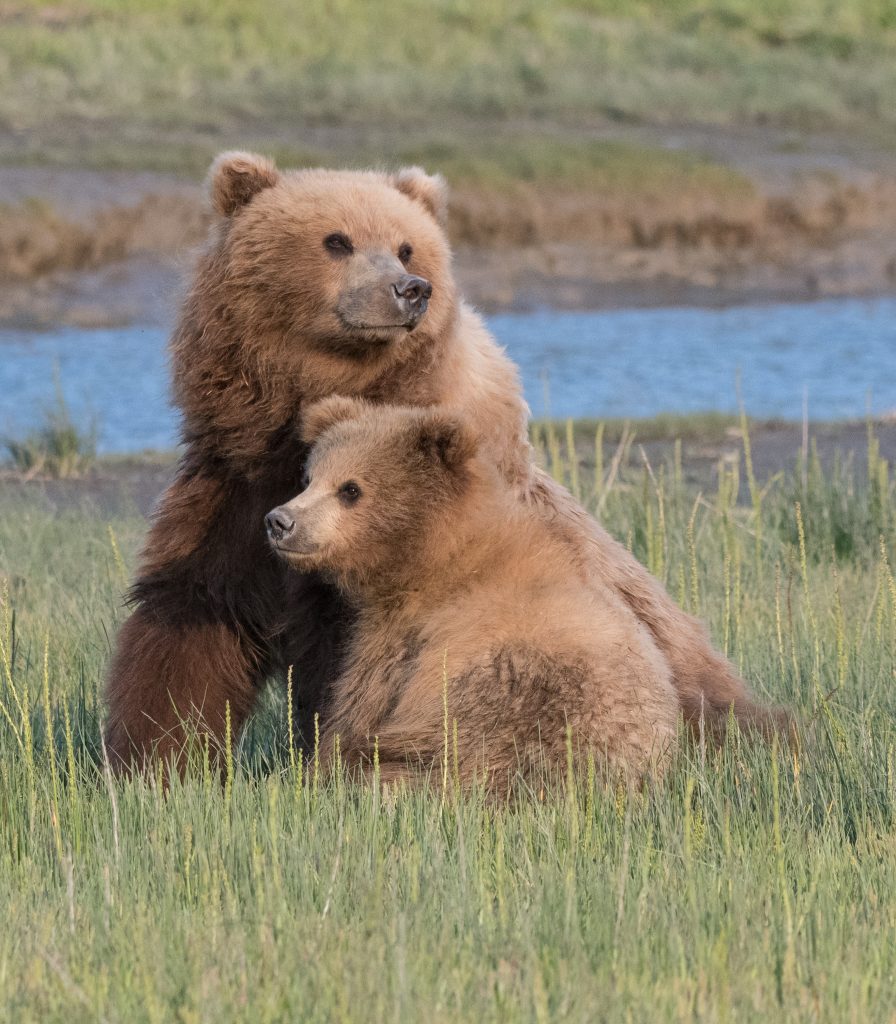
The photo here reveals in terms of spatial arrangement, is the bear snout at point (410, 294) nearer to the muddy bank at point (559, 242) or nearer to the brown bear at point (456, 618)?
the brown bear at point (456, 618)

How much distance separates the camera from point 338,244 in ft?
14.7

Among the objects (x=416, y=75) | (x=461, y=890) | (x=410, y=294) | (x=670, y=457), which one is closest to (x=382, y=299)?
(x=410, y=294)

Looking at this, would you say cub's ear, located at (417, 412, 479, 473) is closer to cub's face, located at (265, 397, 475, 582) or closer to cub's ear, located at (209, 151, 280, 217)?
cub's face, located at (265, 397, 475, 582)

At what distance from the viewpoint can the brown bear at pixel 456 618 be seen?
3.79 metres

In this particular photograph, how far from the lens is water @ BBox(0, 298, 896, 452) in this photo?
14.1 m

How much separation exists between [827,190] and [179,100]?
27.4 ft

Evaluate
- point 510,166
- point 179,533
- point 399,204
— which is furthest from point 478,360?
point 510,166

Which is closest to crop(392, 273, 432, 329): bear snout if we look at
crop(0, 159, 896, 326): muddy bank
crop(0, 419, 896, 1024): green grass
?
crop(0, 419, 896, 1024): green grass

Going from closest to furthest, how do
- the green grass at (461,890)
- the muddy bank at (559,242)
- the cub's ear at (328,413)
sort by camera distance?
the green grass at (461,890), the cub's ear at (328,413), the muddy bank at (559,242)

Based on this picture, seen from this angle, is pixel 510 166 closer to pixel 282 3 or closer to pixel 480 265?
pixel 480 265

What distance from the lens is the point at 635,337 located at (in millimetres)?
18391

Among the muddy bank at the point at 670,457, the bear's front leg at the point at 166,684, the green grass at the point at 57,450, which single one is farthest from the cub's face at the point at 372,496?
the green grass at the point at 57,450

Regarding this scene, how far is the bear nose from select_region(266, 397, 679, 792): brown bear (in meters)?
0.25

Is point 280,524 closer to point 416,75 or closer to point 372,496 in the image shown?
point 372,496
